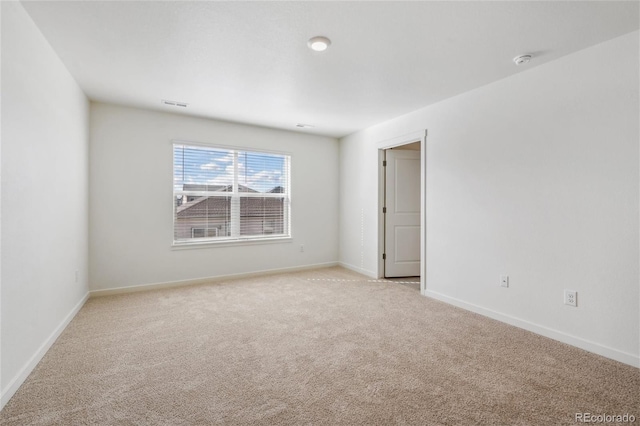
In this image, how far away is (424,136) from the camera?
388 centimetres

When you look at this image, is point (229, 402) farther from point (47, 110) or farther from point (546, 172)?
point (546, 172)

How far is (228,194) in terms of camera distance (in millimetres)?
4695

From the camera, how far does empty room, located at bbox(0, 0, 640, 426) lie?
1.86 metres

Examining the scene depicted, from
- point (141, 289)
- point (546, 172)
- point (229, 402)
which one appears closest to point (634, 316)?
point (546, 172)

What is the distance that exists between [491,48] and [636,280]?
203cm

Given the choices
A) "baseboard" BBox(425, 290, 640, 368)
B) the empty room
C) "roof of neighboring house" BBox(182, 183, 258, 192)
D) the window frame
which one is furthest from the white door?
"roof of neighboring house" BBox(182, 183, 258, 192)

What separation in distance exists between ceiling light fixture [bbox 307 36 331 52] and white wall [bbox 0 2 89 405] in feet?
6.14

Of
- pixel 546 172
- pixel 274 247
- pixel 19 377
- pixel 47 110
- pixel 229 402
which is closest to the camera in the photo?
pixel 229 402

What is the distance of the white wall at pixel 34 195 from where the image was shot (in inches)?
71.7

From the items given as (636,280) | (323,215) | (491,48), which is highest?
(491,48)

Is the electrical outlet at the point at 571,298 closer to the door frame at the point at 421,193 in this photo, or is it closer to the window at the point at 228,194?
the door frame at the point at 421,193

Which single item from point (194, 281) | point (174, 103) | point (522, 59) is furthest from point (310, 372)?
point (174, 103)

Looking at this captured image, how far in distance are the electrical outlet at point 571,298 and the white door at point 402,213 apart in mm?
2391

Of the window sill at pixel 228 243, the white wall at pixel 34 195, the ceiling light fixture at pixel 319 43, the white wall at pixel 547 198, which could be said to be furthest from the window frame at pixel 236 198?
the ceiling light fixture at pixel 319 43
